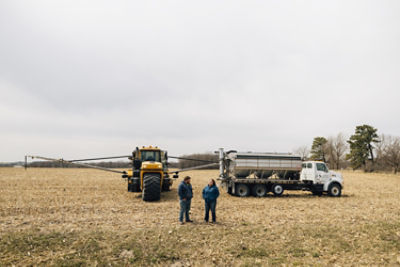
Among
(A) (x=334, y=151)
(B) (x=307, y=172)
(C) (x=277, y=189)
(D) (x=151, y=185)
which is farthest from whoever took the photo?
(A) (x=334, y=151)

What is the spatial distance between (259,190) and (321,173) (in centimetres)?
501

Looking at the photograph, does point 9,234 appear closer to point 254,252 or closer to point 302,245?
point 254,252

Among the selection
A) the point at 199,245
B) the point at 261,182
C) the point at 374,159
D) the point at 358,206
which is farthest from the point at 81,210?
the point at 374,159

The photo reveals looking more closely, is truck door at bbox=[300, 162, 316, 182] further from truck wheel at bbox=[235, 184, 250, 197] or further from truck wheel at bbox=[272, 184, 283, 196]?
truck wheel at bbox=[235, 184, 250, 197]

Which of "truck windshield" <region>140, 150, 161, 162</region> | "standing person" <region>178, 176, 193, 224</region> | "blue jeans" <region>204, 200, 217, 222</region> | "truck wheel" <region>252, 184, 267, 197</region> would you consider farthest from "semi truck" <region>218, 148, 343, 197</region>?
"standing person" <region>178, 176, 193, 224</region>

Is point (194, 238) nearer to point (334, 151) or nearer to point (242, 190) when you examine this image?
point (242, 190)

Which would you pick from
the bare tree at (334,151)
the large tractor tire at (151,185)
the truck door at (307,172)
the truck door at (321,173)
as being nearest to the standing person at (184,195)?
the large tractor tire at (151,185)

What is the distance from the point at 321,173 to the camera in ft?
64.6

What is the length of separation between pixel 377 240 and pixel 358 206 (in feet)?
22.2

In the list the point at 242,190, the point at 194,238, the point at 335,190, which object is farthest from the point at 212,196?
the point at 335,190

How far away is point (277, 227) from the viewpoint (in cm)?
1020

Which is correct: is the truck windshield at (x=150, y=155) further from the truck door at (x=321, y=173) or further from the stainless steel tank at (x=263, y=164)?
the truck door at (x=321, y=173)

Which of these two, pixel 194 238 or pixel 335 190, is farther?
pixel 335 190

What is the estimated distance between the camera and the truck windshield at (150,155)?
18.0 metres
